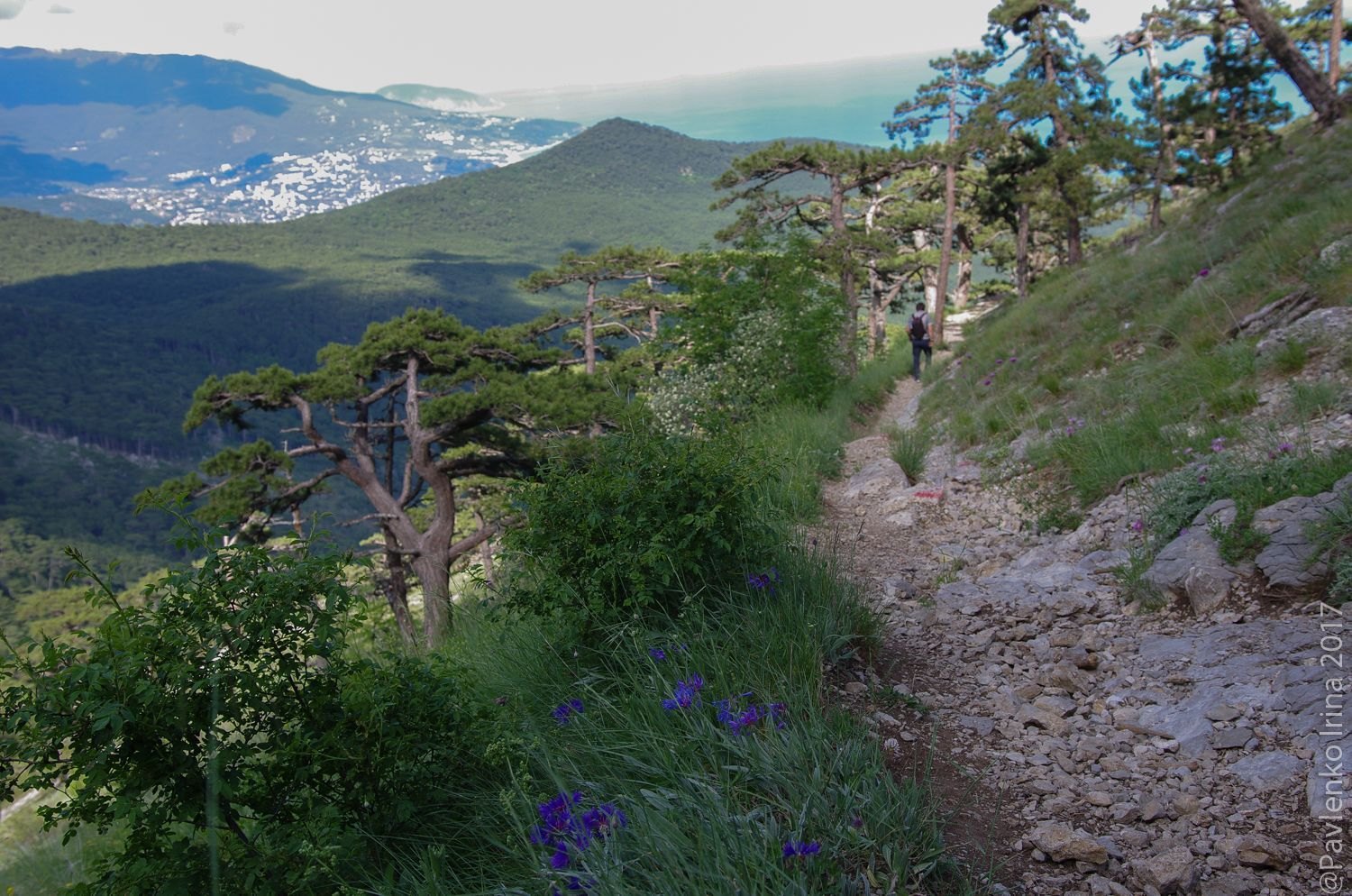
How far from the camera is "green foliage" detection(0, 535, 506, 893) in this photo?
6.41 feet

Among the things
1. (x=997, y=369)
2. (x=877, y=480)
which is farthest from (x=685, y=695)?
(x=997, y=369)

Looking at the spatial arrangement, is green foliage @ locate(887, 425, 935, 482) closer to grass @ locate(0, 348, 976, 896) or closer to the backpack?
grass @ locate(0, 348, 976, 896)

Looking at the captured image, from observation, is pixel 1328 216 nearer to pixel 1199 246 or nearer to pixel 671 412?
pixel 1199 246

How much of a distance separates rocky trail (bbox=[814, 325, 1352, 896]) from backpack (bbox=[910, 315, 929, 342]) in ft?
42.0

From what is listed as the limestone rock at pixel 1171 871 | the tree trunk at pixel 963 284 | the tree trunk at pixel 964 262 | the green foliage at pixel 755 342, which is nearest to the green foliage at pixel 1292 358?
the limestone rock at pixel 1171 871

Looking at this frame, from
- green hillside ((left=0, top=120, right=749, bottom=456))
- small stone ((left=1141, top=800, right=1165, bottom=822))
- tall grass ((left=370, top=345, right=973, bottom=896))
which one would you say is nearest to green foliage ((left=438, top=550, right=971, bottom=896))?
tall grass ((left=370, top=345, right=973, bottom=896))

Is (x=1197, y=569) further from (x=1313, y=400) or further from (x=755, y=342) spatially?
→ (x=755, y=342)

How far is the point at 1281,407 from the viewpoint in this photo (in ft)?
15.1

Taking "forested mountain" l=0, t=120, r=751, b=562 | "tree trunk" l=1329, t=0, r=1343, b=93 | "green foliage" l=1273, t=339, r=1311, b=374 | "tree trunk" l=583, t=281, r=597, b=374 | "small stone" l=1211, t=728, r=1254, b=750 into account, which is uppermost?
"tree trunk" l=1329, t=0, r=1343, b=93

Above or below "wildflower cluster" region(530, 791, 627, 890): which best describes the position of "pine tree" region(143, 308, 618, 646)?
below

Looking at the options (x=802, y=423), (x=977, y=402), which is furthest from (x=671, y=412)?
(x=977, y=402)

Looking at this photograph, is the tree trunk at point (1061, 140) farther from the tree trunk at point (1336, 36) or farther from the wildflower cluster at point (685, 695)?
the wildflower cluster at point (685, 695)

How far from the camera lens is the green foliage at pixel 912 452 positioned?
7457mm

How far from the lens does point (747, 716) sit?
233 cm
